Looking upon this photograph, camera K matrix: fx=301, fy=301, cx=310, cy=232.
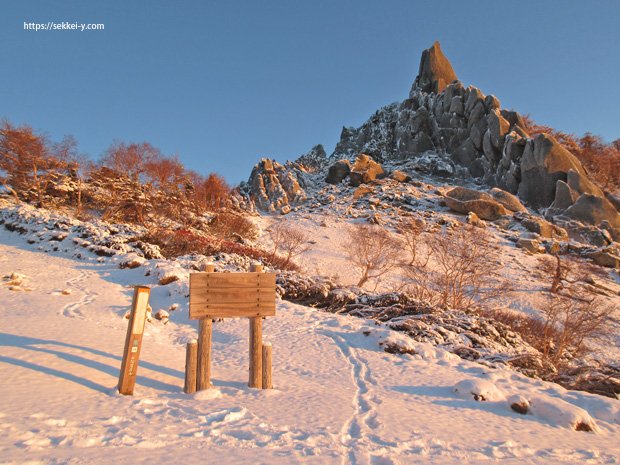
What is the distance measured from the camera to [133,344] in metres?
3.70

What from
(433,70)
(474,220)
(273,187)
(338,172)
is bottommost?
(474,220)

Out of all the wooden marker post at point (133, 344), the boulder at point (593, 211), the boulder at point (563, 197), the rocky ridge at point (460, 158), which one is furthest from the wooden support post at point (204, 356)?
the boulder at point (563, 197)

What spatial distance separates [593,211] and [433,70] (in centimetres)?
4816

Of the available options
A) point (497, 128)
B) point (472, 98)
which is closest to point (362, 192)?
point (497, 128)

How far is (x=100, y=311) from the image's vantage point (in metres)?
7.60

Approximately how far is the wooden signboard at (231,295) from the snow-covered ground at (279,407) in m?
1.02

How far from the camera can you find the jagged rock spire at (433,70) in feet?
223

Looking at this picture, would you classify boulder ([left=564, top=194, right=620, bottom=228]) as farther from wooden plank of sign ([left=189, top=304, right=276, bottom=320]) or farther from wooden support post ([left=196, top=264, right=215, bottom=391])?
wooden support post ([left=196, top=264, right=215, bottom=391])

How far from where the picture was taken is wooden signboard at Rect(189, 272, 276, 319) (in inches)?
157

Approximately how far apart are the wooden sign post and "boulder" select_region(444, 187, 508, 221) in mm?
39393

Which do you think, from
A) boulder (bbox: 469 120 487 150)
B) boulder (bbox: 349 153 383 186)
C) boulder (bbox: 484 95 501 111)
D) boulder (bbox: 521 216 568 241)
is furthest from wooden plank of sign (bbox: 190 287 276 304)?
boulder (bbox: 484 95 501 111)

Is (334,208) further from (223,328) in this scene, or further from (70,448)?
(70,448)

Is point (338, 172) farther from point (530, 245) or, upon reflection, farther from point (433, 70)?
point (433, 70)

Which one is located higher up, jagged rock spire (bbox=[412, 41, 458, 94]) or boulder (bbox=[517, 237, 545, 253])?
jagged rock spire (bbox=[412, 41, 458, 94])
